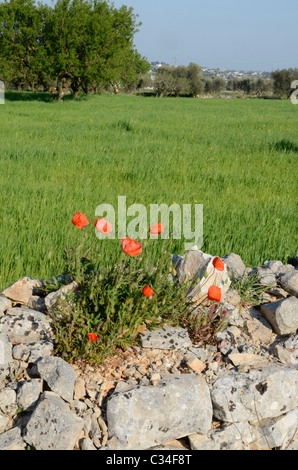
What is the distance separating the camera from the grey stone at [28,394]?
2.21 m

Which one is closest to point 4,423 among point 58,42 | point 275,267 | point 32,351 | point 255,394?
point 32,351

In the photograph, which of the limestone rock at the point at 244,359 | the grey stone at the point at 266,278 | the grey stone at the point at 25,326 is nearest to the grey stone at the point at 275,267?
the grey stone at the point at 266,278

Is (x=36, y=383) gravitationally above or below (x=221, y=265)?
below

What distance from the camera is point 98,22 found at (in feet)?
77.8

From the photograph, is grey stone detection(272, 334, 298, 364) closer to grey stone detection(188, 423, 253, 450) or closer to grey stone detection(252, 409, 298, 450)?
grey stone detection(252, 409, 298, 450)

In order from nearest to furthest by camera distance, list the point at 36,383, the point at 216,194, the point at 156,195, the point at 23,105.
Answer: the point at 36,383 → the point at 156,195 → the point at 216,194 → the point at 23,105

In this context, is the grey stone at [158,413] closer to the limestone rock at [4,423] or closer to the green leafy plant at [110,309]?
the green leafy plant at [110,309]

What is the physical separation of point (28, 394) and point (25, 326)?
483 mm

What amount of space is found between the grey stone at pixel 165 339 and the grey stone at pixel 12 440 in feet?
2.84

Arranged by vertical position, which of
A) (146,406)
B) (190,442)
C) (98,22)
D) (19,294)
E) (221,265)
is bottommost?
(190,442)

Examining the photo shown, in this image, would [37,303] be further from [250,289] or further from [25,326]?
[250,289]
